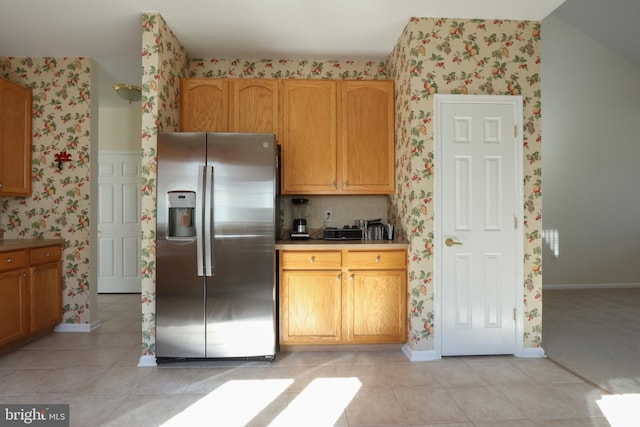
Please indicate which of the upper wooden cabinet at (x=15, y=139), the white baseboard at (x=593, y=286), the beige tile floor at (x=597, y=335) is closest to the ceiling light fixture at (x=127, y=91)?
the upper wooden cabinet at (x=15, y=139)

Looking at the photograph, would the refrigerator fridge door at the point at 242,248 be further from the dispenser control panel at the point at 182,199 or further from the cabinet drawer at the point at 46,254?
the cabinet drawer at the point at 46,254

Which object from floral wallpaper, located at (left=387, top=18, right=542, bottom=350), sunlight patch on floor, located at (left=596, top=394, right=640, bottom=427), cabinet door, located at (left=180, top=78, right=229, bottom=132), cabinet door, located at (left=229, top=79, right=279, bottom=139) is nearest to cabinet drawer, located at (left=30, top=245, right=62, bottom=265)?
cabinet door, located at (left=180, top=78, right=229, bottom=132)

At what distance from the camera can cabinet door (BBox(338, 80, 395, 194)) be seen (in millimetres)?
3287

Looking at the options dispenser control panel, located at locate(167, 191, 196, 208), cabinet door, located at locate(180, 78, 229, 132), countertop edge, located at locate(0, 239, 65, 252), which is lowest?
countertop edge, located at locate(0, 239, 65, 252)

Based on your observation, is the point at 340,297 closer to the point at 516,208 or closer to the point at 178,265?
the point at 178,265

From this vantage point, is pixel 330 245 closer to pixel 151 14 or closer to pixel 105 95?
pixel 151 14

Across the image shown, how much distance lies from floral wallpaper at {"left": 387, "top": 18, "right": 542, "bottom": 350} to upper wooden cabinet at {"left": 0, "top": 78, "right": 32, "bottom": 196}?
3.53m

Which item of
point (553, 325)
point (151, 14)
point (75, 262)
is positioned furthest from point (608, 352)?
point (75, 262)

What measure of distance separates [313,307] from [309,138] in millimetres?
1489

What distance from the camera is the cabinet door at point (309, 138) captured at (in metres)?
3.27

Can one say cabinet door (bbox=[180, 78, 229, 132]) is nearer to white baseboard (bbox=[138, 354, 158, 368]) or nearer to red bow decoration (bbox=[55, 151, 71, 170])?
red bow decoration (bbox=[55, 151, 71, 170])

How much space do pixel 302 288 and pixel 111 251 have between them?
11.9 feet

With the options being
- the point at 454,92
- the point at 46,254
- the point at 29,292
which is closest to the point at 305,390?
the point at 454,92

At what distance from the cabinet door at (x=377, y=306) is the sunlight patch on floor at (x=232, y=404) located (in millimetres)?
763
